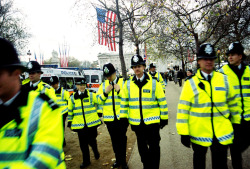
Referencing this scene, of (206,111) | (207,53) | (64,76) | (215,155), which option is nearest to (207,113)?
(206,111)

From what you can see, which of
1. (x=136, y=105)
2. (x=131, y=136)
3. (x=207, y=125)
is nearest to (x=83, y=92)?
(x=136, y=105)

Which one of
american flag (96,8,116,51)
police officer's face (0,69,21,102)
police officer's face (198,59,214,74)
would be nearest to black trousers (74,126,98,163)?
police officer's face (198,59,214,74)

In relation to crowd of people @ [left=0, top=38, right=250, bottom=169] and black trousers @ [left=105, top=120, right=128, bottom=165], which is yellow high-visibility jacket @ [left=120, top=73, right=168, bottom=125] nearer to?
crowd of people @ [left=0, top=38, right=250, bottom=169]

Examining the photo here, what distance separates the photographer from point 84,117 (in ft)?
13.9

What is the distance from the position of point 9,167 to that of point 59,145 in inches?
11.9

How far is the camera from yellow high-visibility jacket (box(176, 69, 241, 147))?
2486 mm

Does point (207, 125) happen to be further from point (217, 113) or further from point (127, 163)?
point (127, 163)

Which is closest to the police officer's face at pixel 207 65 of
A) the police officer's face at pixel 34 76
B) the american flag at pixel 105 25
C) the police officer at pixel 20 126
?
the police officer at pixel 20 126

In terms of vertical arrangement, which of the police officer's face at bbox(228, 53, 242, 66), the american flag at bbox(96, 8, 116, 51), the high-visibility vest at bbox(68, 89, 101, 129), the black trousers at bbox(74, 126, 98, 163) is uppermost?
the american flag at bbox(96, 8, 116, 51)

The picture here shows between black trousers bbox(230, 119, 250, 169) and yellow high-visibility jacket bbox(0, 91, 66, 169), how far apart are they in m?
3.07

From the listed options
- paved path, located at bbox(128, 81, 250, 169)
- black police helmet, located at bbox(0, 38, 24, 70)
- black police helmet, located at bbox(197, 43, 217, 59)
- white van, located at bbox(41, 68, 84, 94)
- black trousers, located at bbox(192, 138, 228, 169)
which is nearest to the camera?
black police helmet, located at bbox(0, 38, 24, 70)

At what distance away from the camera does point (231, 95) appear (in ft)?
8.77

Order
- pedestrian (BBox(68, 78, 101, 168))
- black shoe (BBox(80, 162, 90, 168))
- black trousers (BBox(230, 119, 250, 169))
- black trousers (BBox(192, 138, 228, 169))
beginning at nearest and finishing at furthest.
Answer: black trousers (BBox(192, 138, 228, 169)) < black trousers (BBox(230, 119, 250, 169)) < black shoe (BBox(80, 162, 90, 168)) < pedestrian (BBox(68, 78, 101, 168))

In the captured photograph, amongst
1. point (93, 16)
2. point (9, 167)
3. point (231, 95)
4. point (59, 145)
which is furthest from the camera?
point (93, 16)
